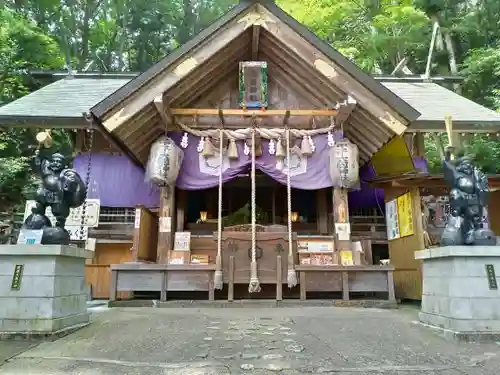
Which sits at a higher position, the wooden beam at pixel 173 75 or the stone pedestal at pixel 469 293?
the wooden beam at pixel 173 75

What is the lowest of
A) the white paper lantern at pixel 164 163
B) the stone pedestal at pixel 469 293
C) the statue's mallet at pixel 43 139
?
the stone pedestal at pixel 469 293

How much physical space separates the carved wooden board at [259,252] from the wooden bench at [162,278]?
552mm

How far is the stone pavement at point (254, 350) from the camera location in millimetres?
3227

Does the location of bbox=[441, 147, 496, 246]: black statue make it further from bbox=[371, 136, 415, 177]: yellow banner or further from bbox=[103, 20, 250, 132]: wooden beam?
bbox=[103, 20, 250, 132]: wooden beam

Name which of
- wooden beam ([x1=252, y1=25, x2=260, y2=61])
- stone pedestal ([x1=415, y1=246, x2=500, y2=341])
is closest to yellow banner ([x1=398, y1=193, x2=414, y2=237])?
stone pedestal ([x1=415, y1=246, x2=500, y2=341])

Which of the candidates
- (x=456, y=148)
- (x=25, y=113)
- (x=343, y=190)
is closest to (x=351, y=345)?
(x=456, y=148)

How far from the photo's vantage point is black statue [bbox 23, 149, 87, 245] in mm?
5035

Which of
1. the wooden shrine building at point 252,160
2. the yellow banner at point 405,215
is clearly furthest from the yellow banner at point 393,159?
the yellow banner at point 405,215

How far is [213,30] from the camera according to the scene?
8281mm

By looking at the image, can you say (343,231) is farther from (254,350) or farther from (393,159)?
(254,350)

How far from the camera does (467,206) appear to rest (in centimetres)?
494

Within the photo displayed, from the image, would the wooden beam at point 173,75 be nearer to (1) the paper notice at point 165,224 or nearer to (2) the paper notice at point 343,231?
(1) the paper notice at point 165,224

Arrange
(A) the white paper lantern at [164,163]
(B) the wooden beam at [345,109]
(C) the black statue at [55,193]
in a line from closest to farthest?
1. (C) the black statue at [55,193]
2. (B) the wooden beam at [345,109]
3. (A) the white paper lantern at [164,163]

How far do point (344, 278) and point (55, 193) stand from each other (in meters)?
5.62
